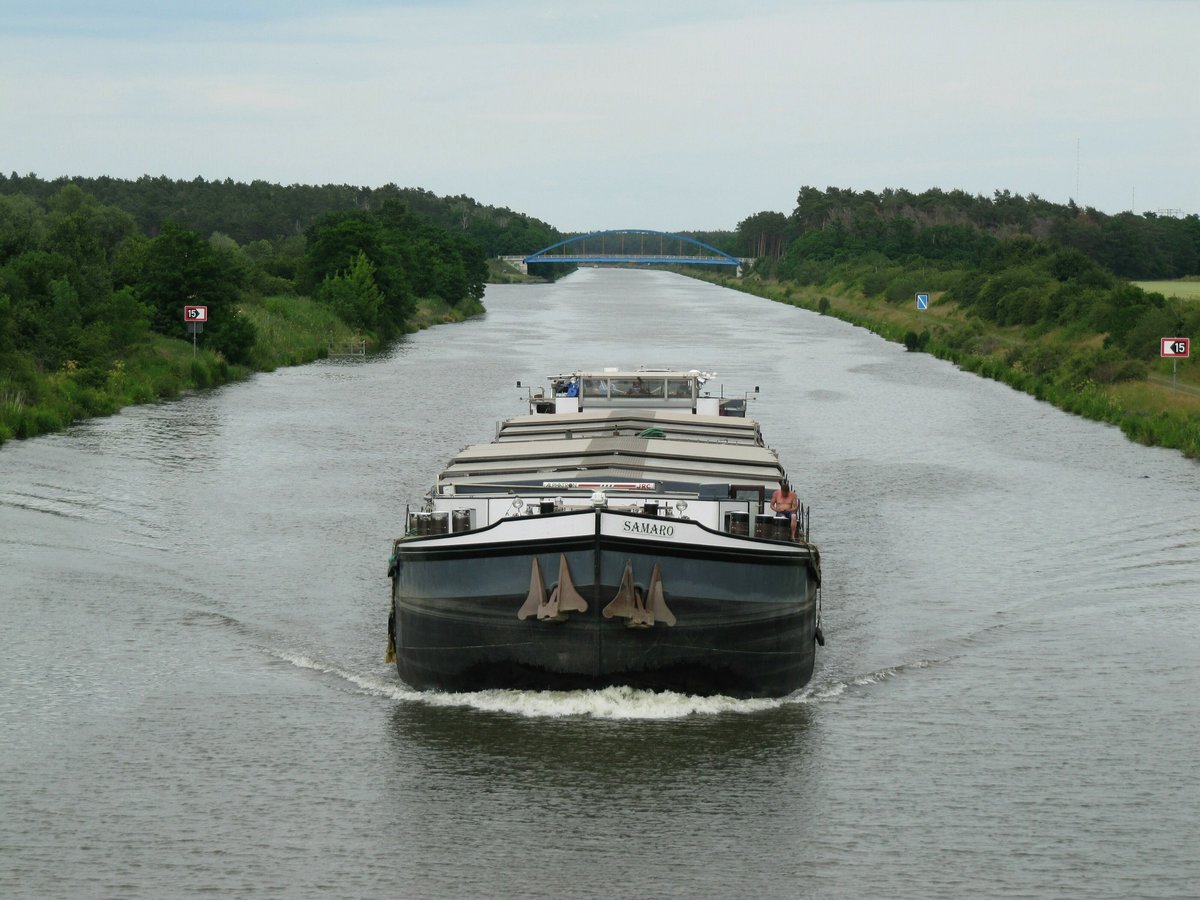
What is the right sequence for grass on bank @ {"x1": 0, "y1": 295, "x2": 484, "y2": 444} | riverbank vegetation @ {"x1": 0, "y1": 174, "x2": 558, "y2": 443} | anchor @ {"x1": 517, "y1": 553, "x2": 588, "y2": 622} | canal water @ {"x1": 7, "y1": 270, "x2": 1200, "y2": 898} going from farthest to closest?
1. riverbank vegetation @ {"x1": 0, "y1": 174, "x2": 558, "y2": 443}
2. grass on bank @ {"x1": 0, "y1": 295, "x2": 484, "y2": 444}
3. anchor @ {"x1": 517, "y1": 553, "x2": 588, "y2": 622}
4. canal water @ {"x1": 7, "y1": 270, "x2": 1200, "y2": 898}

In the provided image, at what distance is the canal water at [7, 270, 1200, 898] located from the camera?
14.2m

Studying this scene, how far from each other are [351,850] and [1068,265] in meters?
77.1

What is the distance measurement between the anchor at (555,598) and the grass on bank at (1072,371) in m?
27.0

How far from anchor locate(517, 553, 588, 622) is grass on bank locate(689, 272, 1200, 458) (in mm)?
26967

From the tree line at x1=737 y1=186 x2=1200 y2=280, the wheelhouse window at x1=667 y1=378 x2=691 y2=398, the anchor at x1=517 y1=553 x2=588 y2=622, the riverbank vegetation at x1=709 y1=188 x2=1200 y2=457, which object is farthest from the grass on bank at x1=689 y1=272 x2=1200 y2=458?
the tree line at x1=737 y1=186 x2=1200 y2=280

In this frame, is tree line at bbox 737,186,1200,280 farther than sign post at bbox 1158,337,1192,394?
Yes

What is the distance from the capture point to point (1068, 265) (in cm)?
8531

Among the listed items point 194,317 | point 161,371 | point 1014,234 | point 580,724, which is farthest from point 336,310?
point 1014,234

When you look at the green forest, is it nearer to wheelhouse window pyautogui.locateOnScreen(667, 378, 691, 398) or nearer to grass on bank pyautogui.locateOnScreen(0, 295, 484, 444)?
grass on bank pyautogui.locateOnScreen(0, 295, 484, 444)

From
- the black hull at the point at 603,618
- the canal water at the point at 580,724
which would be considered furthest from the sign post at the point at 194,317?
the black hull at the point at 603,618

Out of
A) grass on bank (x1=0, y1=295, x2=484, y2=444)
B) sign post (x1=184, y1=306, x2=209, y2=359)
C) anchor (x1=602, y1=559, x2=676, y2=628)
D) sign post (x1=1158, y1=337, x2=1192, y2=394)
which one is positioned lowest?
grass on bank (x1=0, y1=295, x2=484, y2=444)

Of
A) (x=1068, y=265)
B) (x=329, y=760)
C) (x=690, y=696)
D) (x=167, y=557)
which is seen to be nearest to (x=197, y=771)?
(x=329, y=760)

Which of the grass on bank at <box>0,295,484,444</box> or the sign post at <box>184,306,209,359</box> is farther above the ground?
the sign post at <box>184,306,209,359</box>

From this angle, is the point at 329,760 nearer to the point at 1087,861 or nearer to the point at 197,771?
the point at 197,771
